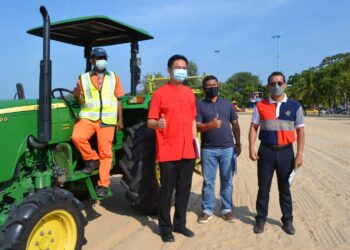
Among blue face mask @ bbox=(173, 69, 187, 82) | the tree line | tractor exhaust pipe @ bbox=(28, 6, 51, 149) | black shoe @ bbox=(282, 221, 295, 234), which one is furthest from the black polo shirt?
the tree line

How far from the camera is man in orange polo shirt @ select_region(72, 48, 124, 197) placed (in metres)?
4.52

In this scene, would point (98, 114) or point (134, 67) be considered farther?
point (134, 67)

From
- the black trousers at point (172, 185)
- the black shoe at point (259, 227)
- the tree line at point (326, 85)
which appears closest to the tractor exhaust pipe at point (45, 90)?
the black trousers at point (172, 185)

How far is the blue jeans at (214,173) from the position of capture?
5.12 m

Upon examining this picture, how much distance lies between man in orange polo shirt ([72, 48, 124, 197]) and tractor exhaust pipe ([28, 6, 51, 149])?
62 centimetres

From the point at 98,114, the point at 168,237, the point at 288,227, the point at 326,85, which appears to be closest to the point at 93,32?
the point at 98,114

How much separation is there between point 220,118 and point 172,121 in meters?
0.90

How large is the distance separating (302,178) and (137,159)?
4.13 metres

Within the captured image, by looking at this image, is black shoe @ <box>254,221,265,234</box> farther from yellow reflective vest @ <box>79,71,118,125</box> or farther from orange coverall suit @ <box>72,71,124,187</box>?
yellow reflective vest @ <box>79,71,118,125</box>

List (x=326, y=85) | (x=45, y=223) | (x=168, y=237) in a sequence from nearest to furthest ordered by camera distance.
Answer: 1. (x=45, y=223)
2. (x=168, y=237)
3. (x=326, y=85)

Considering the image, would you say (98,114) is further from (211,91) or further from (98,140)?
(211,91)

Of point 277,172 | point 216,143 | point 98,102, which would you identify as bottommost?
point 277,172

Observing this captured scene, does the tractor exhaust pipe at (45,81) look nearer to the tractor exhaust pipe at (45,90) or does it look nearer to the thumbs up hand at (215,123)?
the tractor exhaust pipe at (45,90)

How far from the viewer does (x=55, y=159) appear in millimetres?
4352
